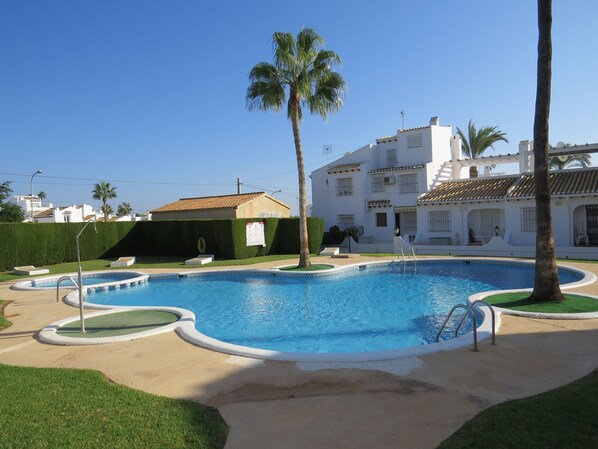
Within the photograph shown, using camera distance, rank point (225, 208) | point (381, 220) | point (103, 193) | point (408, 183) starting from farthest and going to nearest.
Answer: point (103, 193) < point (381, 220) < point (408, 183) < point (225, 208)

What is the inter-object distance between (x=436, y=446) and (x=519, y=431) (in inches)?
31.8

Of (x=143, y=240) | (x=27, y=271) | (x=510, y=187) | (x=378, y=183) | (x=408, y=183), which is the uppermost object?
(x=378, y=183)

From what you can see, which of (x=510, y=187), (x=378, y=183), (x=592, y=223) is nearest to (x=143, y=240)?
(x=378, y=183)

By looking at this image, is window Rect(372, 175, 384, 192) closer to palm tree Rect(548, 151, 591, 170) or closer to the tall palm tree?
palm tree Rect(548, 151, 591, 170)

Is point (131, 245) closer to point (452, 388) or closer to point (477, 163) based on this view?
point (477, 163)

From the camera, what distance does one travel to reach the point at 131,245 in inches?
1272

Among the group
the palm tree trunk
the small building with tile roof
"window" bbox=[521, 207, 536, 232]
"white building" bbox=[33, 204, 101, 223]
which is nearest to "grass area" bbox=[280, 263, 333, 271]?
the palm tree trunk

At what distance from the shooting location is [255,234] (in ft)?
95.9

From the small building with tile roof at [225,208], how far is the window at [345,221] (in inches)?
196

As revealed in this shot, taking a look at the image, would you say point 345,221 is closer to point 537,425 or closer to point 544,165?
point 544,165

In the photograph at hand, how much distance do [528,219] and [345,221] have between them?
16.2 metres

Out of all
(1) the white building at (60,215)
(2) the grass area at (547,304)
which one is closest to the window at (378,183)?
(2) the grass area at (547,304)

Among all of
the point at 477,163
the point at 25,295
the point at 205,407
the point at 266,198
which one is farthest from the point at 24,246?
the point at 477,163

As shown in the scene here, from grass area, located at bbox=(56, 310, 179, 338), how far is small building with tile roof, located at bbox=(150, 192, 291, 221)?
21035 millimetres
